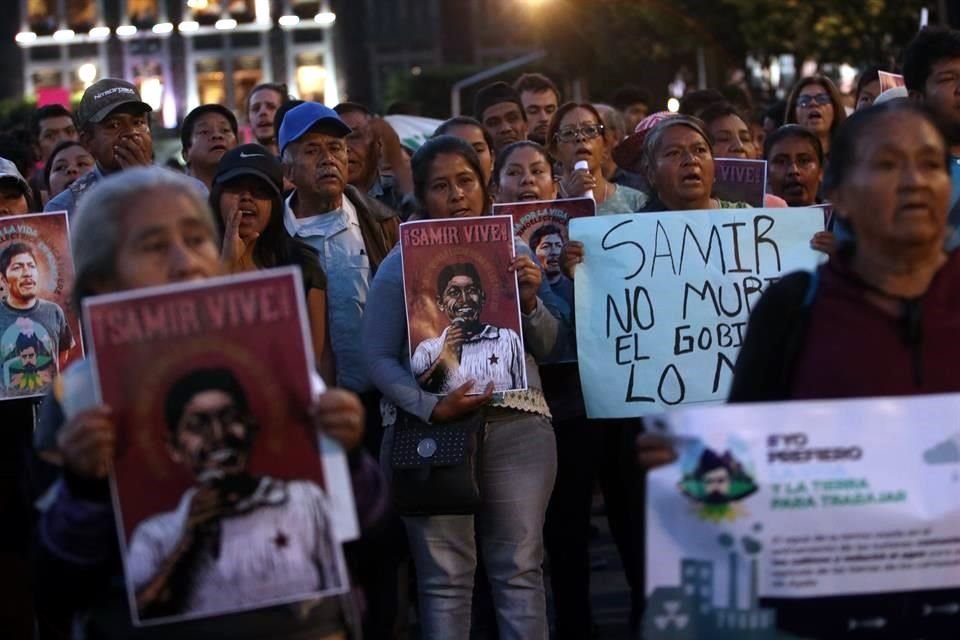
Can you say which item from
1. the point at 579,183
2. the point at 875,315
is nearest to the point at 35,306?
the point at 579,183

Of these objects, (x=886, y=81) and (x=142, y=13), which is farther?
(x=142, y=13)

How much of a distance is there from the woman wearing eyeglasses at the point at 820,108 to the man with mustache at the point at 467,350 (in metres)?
4.01

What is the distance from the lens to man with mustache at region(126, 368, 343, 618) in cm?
339

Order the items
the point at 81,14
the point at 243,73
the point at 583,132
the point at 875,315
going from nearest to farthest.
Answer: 1. the point at 875,315
2. the point at 583,132
3. the point at 81,14
4. the point at 243,73

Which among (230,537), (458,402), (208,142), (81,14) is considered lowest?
(458,402)

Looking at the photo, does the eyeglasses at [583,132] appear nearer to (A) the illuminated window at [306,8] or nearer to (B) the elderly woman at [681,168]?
(B) the elderly woman at [681,168]

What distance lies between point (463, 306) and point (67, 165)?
350cm

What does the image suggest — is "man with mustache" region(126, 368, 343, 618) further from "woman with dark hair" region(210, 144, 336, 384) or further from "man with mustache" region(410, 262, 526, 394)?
"woman with dark hair" region(210, 144, 336, 384)

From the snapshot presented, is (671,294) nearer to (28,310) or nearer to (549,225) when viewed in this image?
(549,225)

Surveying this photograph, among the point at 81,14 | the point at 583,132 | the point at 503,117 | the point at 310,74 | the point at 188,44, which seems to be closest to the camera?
the point at 583,132

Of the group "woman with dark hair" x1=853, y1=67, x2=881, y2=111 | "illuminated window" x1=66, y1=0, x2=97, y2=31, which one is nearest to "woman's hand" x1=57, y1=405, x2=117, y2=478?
"woman with dark hair" x1=853, y1=67, x2=881, y2=111

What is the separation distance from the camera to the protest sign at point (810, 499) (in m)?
3.55

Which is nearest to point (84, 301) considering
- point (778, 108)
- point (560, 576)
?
point (560, 576)

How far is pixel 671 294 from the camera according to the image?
6.19m
